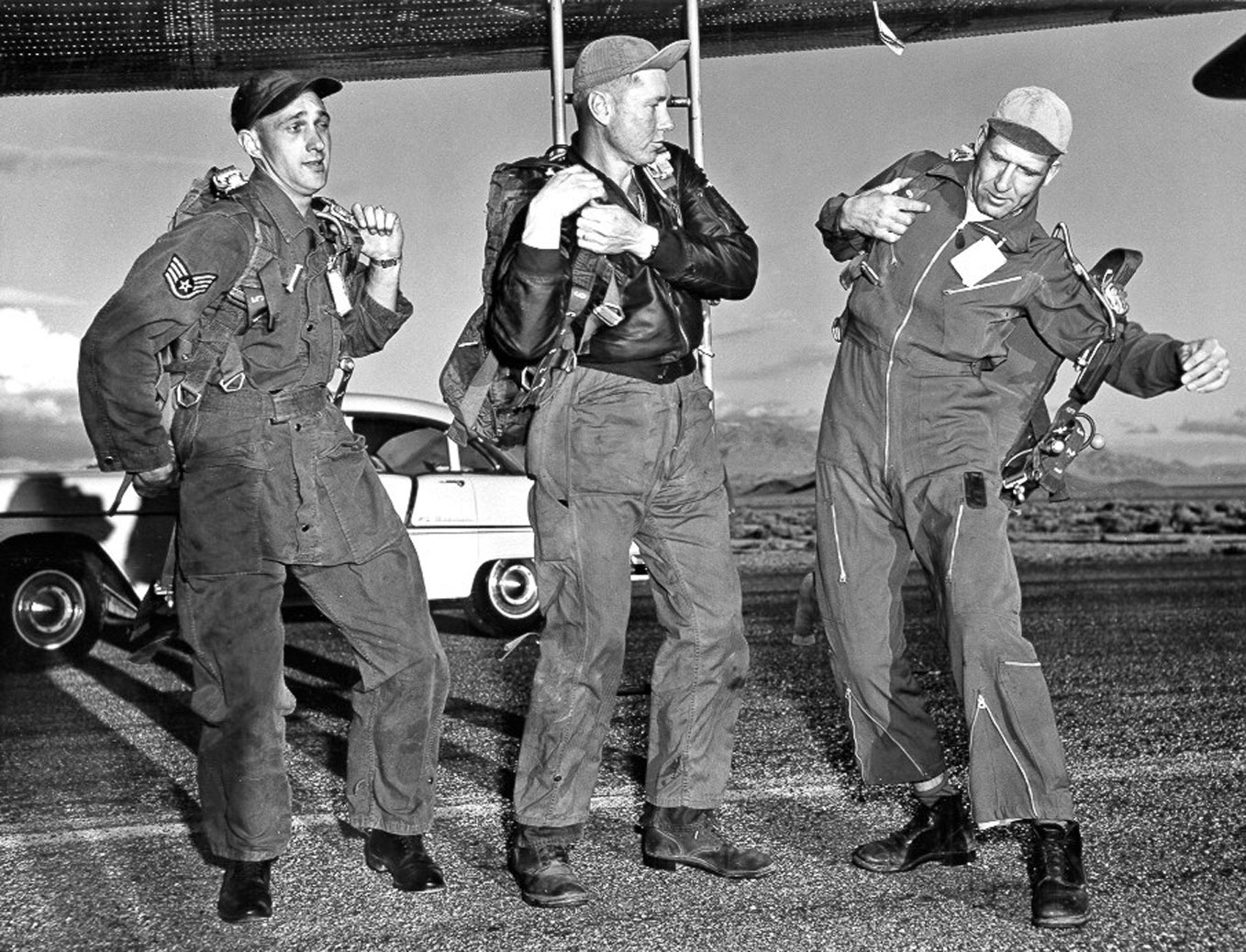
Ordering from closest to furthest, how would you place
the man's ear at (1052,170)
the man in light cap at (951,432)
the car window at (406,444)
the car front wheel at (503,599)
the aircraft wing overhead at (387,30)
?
the man in light cap at (951,432) < the man's ear at (1052,170) < the aircraft wing overhead at (387,30) < the car front wheel at (503,599) < the car window at (406,444)

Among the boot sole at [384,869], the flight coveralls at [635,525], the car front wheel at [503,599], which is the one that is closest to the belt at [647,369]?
the flight coveralls at [635,525]

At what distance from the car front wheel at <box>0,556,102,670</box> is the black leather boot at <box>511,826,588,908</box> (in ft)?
18.7

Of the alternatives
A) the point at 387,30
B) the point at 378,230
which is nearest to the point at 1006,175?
the point at 378,230

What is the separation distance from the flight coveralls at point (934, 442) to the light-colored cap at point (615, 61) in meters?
0.65

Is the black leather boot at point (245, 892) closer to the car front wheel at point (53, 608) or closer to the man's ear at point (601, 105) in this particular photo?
the man's ear at point (601, 105)

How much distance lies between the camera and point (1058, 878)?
3416 mm

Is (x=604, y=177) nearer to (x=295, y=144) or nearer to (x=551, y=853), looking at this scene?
(x=295, y=144)

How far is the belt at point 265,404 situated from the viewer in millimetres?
3682

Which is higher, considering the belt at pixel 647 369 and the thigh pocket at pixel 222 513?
the belt at pixel 647 369

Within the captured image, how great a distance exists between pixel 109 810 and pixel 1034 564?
38.7 feet

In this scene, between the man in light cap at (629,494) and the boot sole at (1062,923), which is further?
the man in light cap at (629,494)

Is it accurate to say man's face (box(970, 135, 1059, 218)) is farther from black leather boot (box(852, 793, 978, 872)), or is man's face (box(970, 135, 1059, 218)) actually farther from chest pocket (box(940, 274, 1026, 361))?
black leather boot (box(852, 793, 978, 872))

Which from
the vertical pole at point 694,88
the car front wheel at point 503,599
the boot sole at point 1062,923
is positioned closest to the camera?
the boot sole at point 1062,923

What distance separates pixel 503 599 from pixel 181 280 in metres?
6.14
